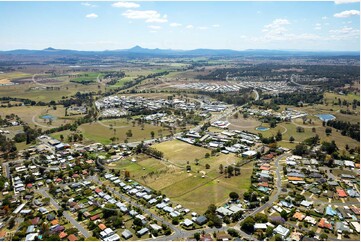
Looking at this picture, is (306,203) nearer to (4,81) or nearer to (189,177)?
(189,177)

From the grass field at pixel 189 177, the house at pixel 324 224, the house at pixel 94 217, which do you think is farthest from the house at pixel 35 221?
the house at pixel 324 224

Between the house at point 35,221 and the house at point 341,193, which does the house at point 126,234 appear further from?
the house at point 341,193

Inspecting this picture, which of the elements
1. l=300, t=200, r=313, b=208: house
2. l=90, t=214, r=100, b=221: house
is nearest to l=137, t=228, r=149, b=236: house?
l=90, t=214, r=100, b=221: house

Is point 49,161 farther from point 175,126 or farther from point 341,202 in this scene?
point 341,202

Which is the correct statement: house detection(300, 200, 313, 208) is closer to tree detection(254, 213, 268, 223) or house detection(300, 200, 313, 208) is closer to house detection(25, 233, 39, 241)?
tree detection(254, 213, 268, 223)

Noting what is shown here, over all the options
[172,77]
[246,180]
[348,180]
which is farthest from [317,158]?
[172,77]

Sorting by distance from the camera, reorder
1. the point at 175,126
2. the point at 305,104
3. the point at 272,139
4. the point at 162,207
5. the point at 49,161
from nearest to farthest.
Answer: the point at 162,207 → the point at 49,161 → the point at 272,139 → the point at 175,126 → the point at 305,104
